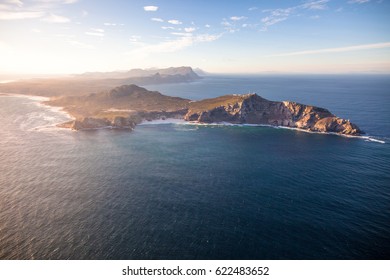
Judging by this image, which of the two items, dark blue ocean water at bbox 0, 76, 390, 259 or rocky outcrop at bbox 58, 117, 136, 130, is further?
rocky outcrop at bbox 58, 117, 136, 130

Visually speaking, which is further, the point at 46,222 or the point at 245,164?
the point at 245,164

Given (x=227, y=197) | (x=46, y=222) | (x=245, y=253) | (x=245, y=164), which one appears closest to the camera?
(x=245, y=253)

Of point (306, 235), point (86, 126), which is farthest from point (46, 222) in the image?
point (86, 126)

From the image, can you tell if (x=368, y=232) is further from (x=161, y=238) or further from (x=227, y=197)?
(x=161, y=238)

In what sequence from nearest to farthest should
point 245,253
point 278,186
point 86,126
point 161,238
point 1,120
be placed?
point 245,253 < point 161,238 < point 278,186 < point 86,126 < point 1,120

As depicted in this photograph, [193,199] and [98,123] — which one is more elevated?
[193,199]

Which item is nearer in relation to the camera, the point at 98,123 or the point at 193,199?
the point at 193,199

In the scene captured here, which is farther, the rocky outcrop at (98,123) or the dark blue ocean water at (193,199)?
the rocky outcrop at (98,123)
